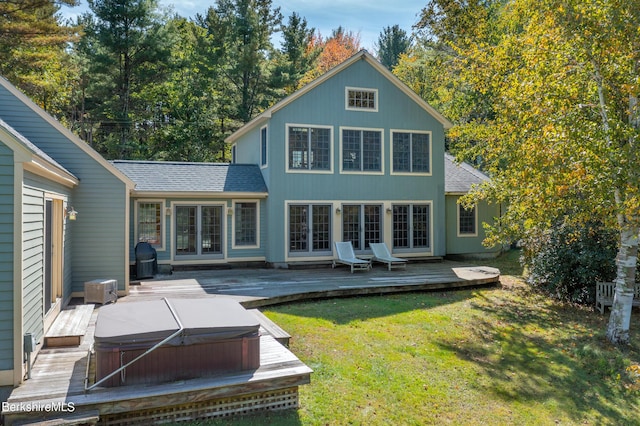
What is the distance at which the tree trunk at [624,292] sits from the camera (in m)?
7.49

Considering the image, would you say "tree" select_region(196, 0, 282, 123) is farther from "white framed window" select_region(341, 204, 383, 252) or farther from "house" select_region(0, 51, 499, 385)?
"white framed window" select_region(341, 204, 383, 252)

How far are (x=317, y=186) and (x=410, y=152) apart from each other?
135 inches

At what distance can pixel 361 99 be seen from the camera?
44.9 ft

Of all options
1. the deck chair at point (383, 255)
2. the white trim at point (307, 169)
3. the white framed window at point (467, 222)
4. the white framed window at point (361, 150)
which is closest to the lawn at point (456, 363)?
the deck chair at point (383, 255)

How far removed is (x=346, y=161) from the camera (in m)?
13.6

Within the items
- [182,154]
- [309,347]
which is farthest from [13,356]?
[182,154]

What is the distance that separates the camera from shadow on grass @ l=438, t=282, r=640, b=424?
5.71 m

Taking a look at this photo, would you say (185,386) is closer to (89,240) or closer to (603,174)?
(89,240)

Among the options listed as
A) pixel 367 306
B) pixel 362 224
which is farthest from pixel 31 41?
pixel 367 306

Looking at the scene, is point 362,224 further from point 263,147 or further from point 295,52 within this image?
point 295,52

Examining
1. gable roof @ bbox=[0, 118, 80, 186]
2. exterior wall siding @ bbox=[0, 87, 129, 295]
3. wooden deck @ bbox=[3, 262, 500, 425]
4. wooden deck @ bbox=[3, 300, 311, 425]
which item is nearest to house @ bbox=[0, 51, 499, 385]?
exterior wall siding @ bbox=[0, 87, 129, 295]

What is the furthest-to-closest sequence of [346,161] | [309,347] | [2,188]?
[346,161] < [309,347] < [2,188]

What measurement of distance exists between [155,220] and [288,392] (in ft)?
29.6

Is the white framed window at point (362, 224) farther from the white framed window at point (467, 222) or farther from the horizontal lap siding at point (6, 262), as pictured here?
the horizontal lap siding at point (6, 262)
